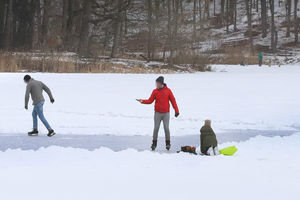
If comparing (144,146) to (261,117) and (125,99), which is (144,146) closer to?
(261,117)

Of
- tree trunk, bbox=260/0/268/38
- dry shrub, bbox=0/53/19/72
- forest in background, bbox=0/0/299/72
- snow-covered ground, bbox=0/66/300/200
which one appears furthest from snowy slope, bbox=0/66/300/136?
tree trunk, bbox=260/0/268/38

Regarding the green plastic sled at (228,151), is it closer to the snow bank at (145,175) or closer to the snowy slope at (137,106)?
the snow bank at (145,175)

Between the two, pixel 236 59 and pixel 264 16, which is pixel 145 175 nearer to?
pixel 236 59

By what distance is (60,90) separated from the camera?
14133 millimetres

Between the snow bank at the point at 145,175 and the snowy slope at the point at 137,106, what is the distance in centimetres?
226

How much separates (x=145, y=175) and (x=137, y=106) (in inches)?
261

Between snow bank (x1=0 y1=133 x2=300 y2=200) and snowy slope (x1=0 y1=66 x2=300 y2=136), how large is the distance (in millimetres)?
2258

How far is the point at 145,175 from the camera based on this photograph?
5.51m

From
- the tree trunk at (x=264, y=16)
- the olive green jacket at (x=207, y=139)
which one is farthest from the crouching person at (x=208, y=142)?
the tree trunk at (x=264, y=16)

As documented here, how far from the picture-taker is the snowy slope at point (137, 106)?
9562 mm

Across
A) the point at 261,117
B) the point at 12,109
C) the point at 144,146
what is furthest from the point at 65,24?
the point at 144,146

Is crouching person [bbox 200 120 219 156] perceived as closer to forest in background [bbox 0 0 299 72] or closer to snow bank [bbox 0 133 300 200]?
snow bank [bbox 0 133 300 200]

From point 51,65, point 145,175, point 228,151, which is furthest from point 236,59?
point 145,175

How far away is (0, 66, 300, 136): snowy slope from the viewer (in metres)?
9.56
